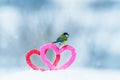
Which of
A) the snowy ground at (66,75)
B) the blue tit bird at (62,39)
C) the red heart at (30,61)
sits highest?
the blue tit bird at (62,39)

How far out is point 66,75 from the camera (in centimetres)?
111

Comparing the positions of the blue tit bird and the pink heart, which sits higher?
the blue tit bird

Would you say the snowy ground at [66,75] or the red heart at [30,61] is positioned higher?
the red heart at [30,61]

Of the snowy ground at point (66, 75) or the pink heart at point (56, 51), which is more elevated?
the pink heart at point (56, 51)

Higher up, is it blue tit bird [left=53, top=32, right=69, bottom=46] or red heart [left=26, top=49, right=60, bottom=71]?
blue tit bird [left=53, top=32, right=69, bottom=46]

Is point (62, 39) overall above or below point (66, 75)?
above

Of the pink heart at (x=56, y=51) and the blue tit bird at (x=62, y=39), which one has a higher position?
the blue tit bird at (x=62, y=39)

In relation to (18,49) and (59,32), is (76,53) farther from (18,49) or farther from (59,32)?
(18,49)

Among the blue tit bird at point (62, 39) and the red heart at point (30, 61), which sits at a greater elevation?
the blue tit bird at point (62, 39)

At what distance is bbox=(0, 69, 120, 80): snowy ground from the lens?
1.10 meters

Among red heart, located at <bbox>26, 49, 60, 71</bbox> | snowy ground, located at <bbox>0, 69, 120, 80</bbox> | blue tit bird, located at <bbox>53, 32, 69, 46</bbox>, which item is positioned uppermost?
blue tit bird, located at <bbox>53, 32, 69, 46</bbox>

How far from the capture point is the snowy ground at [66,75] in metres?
1.10

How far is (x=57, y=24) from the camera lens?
3.70 ft

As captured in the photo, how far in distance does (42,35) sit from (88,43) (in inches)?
7.3
